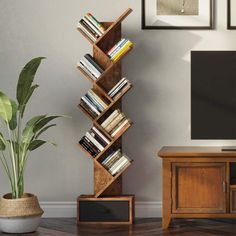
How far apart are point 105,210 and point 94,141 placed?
1.74ft

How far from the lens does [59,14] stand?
17.8ft

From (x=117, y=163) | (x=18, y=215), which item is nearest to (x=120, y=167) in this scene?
(x=117, y=163)

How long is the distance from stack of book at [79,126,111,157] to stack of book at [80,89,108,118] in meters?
0.12

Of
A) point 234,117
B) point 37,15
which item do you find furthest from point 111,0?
point 234,117

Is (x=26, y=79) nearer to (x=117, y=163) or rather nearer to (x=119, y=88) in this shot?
(x=119, y=88)

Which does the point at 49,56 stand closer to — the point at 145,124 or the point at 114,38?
the point at 114,38

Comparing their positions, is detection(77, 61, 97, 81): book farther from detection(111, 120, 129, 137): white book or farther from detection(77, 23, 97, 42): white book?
detection(111, 120, 129, 137): white book

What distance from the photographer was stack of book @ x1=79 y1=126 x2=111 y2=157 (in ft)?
16.9

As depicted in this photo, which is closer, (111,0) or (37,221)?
(37,221)

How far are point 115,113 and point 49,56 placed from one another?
2.50 feet

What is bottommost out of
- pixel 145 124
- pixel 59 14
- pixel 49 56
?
pixel 145 124

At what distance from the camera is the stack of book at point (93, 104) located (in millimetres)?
5152

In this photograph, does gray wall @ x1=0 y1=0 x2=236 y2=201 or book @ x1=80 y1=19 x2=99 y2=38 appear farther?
gray wall @ x1=0 y1=0 x2=236 y2=201

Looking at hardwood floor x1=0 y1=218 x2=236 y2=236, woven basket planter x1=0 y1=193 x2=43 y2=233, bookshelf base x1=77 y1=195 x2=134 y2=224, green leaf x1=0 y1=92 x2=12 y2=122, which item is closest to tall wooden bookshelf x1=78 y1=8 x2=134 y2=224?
bookshelf base x1=77 y1=195 x2=134 y2=224
